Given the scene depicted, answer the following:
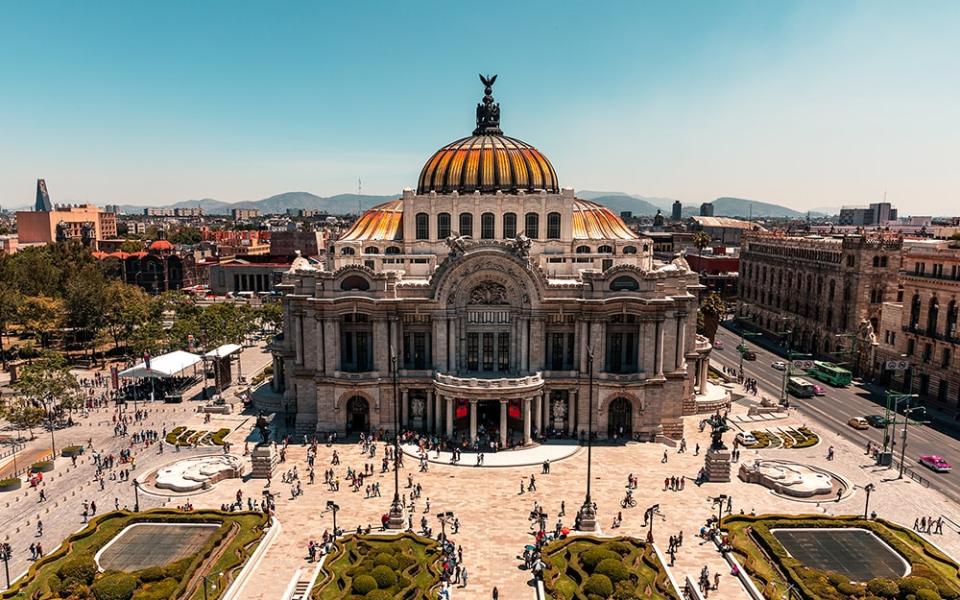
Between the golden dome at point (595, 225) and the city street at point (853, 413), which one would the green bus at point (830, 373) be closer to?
the city street at point (853, 413)

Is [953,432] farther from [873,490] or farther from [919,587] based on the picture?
[919,587]

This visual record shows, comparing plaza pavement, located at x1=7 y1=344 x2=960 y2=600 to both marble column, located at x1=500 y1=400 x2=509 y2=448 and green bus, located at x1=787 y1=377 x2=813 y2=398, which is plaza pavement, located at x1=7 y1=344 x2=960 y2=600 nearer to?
marble column, located at x1=500 y1=400 x2=509 y2=448

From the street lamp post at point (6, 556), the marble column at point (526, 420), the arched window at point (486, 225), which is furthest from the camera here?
the arched window at point (486, 225)

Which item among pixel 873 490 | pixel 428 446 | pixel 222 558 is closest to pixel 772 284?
pixel 873 490

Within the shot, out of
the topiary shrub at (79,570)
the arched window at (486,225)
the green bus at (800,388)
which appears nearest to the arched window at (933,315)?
the green bus at (800,388)

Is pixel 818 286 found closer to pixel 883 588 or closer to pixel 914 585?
pixel 914 585

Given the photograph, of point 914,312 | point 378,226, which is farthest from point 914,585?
point 378,226
